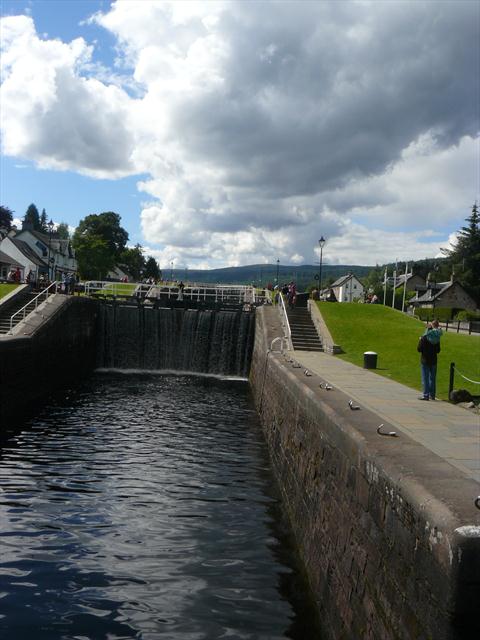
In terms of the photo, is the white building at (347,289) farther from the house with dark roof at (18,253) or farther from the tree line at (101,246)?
the house with dark roof at (18,253)

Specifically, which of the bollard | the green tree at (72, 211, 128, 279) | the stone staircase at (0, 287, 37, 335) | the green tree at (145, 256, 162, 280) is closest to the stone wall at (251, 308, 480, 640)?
the bollard

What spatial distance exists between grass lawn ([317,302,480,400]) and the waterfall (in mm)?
5052

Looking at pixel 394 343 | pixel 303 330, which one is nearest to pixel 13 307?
pixel 303 330

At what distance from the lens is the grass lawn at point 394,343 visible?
A: 1855cm

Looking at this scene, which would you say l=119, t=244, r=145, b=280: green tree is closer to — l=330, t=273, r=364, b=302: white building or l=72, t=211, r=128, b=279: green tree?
l=72, t=211, r=128, b=279: green tree

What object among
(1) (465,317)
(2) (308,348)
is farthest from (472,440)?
(1) (465,317)

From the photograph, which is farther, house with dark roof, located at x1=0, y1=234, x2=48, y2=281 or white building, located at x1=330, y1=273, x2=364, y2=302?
white building, located at x1=330, y1=273, x2=364, y2=302

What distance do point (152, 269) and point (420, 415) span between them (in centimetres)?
15290

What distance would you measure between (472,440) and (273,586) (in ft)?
12.9

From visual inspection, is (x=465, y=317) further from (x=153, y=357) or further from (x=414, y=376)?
(x=414, y=376)

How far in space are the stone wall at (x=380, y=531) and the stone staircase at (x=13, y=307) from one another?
19.8m

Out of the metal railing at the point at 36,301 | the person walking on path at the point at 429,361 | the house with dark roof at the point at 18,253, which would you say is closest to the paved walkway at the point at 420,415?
the person walking on path at the point at 429,361

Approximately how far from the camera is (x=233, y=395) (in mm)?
23812

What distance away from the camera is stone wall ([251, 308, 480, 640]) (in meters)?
3.69
